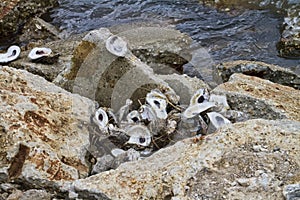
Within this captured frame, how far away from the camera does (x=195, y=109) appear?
384 cm

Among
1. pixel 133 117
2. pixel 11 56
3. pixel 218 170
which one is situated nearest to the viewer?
pixel 218 170

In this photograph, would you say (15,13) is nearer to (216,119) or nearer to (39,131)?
(39,131)

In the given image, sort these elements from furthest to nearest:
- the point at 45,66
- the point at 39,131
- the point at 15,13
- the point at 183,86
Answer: the point at 15,13 → the point at 45,66 → the point at 183,86 → the point at 39,131

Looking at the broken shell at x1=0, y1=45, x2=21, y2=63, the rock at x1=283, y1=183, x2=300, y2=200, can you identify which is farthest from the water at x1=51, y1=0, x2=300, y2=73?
the rock at x1=283, y1=183, x2=300, y2=200

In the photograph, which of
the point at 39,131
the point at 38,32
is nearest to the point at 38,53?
the point at 38,32

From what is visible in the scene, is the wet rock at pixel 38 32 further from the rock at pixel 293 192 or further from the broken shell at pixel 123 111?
the rock at pixel 293 192

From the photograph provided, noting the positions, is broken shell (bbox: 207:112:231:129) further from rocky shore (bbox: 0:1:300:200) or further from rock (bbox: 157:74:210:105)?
rock (bbox: 157:74:210:105)

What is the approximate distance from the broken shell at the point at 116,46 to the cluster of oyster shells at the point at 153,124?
0.47 m

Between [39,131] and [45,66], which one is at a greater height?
[39,131]

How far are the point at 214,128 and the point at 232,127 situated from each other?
0.61m

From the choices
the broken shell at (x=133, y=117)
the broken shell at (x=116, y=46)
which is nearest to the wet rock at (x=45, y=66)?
the broken shell at (x=116, y=46)

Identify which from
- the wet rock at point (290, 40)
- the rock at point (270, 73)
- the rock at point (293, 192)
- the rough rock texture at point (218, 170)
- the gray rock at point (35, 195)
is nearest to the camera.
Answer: the rock at point (293, 192)

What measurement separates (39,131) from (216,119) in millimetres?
1380

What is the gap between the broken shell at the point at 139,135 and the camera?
3684 millimetres
